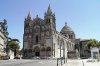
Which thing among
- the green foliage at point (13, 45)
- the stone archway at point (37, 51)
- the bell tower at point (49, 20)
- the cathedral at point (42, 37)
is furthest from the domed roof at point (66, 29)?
the stone archway at point (37, 51)

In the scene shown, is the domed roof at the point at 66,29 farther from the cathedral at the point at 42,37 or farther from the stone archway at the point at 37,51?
the stone archway at the point at 37,51

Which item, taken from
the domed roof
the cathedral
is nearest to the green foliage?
the cathedral

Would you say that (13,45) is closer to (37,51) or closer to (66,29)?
(37,51)

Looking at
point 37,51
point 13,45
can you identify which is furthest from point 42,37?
point 13,45

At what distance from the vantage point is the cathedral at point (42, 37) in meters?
52.8

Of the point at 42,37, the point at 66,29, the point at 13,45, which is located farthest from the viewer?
the point at 66,29

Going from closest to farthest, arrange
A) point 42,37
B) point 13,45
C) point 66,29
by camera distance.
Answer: point 42,37, point 13,45, point 66,29

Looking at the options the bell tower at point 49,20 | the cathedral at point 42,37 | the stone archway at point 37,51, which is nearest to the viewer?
the cathedral at point 42,37

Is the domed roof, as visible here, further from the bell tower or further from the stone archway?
the stone archway

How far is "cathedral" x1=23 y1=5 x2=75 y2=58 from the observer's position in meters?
52.8

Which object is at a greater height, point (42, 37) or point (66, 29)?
point (66, 29)

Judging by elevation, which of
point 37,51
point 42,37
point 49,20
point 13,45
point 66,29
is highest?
point 49,20

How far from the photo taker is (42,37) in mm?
55062

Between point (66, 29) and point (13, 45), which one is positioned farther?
point (66, 29)
